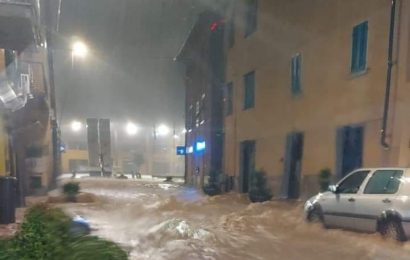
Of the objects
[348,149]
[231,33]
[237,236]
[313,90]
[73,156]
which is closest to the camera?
[237,236]

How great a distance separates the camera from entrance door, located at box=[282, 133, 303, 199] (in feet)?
51.8

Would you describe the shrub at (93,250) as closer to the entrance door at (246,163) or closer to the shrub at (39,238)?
the shrub at (39,238)

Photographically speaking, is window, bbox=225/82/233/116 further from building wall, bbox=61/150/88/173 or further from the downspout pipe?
building wall, bbox=61/150/88/173

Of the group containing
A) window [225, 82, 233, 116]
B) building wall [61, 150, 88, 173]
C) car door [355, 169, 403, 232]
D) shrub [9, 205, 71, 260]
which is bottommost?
building wall [61, 150, 88, 173]

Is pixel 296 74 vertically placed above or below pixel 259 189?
above

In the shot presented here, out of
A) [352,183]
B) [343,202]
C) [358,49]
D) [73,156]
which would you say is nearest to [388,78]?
[358,49]

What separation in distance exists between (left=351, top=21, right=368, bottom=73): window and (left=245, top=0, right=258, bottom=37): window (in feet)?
24.5

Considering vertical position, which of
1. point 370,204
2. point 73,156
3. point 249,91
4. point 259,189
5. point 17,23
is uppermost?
point 17,23

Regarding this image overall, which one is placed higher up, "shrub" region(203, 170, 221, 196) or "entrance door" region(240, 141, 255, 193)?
"entrance door" region(240, 141, 255, 193)

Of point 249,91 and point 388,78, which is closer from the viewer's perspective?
point 388,78

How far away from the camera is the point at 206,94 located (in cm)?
2581

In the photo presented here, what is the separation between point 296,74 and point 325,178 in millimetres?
4593

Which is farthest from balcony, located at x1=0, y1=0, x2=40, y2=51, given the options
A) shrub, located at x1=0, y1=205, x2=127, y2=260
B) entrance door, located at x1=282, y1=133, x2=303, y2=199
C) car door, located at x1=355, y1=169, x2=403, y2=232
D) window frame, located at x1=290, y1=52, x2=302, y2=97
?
entrance door, located at x1=282, y1=133, x2=303, y2=199

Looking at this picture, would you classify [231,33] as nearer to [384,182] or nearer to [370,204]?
[384,182]
